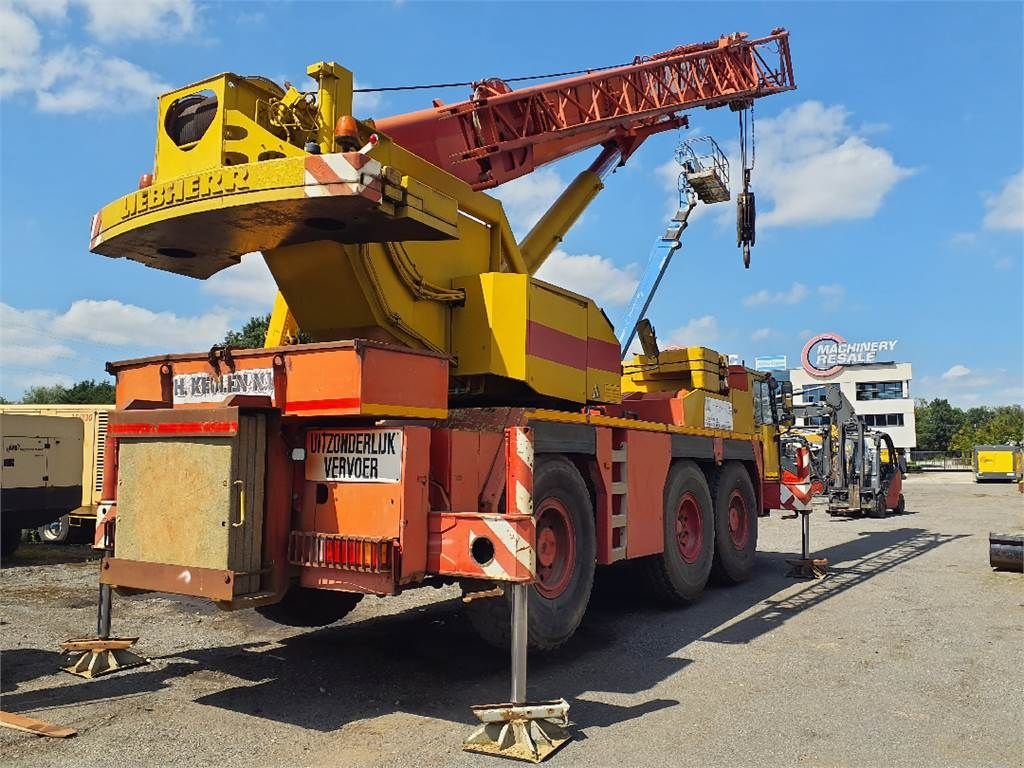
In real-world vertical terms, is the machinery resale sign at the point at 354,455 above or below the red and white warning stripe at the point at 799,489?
above

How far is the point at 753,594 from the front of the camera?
29.9 feet

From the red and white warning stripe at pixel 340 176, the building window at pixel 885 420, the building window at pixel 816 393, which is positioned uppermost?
the building window at pixel 885 420

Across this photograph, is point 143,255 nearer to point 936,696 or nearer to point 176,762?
point 176,762

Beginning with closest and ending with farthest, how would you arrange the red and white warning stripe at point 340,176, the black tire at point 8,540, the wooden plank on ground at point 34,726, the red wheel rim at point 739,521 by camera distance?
the wooden plank on ground at point 34,726
the red and white warning stripe at point 340,176
the red wheel rim at point 739,521
the black tire at point 8,540

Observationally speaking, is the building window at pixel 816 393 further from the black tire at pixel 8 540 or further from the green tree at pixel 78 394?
the green tree at pixel 78 394

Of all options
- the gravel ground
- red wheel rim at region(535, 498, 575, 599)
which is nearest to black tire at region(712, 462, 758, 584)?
the gravel ground

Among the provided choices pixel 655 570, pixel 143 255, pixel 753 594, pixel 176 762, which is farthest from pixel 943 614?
pixel 143 255

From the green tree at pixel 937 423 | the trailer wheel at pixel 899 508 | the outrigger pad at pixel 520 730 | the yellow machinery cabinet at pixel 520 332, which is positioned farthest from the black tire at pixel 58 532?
the green tree at pixel 937 423

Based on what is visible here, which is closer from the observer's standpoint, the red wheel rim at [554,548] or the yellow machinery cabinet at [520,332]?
the red wheel rim at [554,548]

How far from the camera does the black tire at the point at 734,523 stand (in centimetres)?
926

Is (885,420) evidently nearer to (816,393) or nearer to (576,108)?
(816,393)

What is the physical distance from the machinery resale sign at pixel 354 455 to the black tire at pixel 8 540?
29.2 ft

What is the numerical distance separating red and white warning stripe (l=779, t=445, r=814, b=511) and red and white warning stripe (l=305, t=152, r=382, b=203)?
313 inches

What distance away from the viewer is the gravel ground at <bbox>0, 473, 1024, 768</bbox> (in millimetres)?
4305
